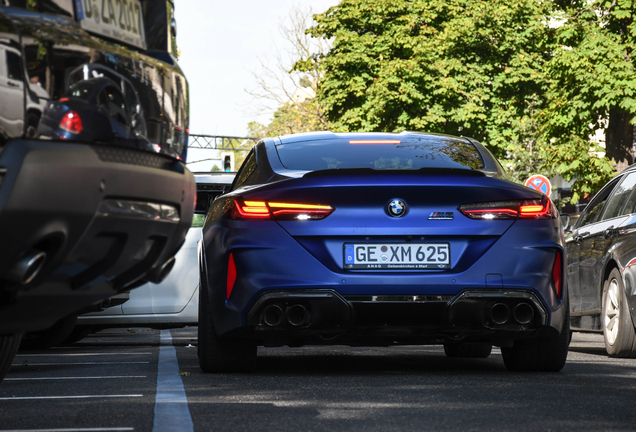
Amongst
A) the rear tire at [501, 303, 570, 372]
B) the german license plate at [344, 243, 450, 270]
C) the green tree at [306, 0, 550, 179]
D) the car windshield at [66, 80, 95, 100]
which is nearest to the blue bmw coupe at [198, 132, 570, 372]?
the german license plate at [344, 243, 450, 270]

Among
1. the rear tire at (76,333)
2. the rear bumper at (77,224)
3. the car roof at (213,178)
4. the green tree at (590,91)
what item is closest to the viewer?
the rear bumper at (77,224)

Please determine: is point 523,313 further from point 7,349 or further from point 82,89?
point 82,89

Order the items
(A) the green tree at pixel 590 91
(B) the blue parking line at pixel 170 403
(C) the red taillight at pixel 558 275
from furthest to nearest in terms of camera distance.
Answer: (A) the green tree at pixel 590 91 < (C) the red taillight at pixel 558 275 < (B) the blue parking line at pixel 170 403

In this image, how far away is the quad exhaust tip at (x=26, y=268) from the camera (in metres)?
3.22

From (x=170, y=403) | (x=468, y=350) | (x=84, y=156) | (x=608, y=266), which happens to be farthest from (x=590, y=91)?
(x=84, y=156)

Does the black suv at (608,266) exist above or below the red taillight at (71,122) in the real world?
below

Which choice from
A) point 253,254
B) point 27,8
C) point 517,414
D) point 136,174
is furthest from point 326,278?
point 27,8

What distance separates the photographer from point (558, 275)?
6180 mm

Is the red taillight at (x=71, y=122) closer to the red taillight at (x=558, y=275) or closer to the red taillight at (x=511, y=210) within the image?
the red taillight at (x=511, y=210)

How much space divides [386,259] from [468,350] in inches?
100

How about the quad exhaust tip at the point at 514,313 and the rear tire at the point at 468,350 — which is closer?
the quad exhaust tip at the point at 514,313

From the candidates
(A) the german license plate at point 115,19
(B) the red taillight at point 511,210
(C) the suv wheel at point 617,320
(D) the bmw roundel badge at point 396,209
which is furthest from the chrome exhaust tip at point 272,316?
(C) the suv wheel at point 617,320

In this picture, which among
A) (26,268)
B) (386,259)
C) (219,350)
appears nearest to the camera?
(26,268)

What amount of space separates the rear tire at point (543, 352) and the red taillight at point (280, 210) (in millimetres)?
1600
